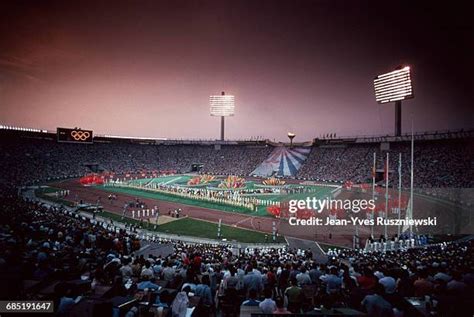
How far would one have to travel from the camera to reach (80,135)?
149ft

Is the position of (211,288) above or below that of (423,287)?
below

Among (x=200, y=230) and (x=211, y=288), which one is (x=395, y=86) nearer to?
(x=200, y=230)

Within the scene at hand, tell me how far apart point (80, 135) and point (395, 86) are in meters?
44.0

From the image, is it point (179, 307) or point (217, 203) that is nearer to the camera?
point (179, 307)

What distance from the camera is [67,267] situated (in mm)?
8328

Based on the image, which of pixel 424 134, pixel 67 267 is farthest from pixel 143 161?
pixel 67 267

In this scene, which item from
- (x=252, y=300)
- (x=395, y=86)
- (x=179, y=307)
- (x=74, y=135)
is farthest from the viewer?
(x=74, y=135)

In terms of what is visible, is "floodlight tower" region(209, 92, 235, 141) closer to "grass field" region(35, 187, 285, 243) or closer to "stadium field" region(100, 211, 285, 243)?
"grass field" region(35, 187, 285, 243)

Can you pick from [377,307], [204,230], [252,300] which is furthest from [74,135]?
[377,307]

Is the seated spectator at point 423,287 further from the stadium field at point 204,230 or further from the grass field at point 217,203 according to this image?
the grass field at point 217,203

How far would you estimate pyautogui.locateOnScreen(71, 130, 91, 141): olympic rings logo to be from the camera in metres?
44.9

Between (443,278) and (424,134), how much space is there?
143ft

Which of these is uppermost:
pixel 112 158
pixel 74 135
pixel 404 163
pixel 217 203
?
pixel 74 135

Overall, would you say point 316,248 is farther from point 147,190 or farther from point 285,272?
point 147,190
